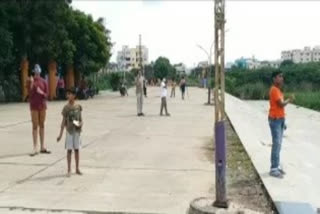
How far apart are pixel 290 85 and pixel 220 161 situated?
196 feet

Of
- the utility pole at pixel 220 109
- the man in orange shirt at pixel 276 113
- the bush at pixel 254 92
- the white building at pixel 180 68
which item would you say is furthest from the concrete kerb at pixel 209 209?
the white building at pixel 180 68

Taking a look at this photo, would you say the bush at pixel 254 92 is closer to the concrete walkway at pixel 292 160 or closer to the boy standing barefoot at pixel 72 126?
the concrete walkway at pixel 292 160

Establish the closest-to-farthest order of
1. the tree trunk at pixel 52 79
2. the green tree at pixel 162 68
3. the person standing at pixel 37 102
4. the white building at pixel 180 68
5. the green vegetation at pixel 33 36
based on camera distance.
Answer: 1. the person standing at pixel 37 102
2. the green vegetation at pixel 33 36
3. the tree trunk at pixel 52 79
4. the green tree at pixel 162 68
5. the white building at pixel 180 68

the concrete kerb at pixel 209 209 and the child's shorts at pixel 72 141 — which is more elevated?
the child's shorts at pixel 72 141

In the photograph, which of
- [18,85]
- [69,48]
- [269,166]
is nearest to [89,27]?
[69,48]

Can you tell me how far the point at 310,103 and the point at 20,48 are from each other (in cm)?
1983

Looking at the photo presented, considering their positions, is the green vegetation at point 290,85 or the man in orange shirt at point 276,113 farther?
the green vegetation at point 290,85

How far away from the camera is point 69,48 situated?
121 ft

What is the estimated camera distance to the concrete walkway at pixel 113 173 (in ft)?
25.4

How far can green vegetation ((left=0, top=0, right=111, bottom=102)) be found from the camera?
32188 millimetres

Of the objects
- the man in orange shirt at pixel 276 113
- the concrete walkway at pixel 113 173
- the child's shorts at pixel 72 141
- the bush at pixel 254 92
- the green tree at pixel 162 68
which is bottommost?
the bush at pixel 254 92

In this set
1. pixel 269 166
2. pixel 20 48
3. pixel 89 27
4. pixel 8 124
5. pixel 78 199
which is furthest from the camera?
pixel 89 27

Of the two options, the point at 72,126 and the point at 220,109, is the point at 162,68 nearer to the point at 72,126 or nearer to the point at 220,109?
the point at 72,126

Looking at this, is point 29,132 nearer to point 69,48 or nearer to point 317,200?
point 317,200
